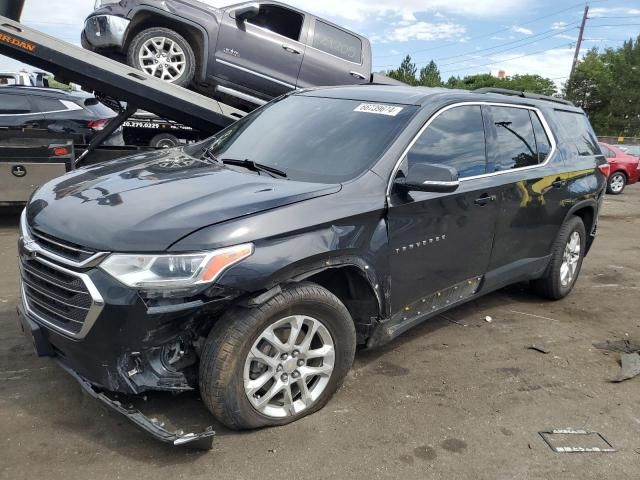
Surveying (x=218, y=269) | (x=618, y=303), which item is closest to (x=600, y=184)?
(x=618, y=303)

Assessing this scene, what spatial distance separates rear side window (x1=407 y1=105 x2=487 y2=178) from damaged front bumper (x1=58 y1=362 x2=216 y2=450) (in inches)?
76.4

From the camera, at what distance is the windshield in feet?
10.9

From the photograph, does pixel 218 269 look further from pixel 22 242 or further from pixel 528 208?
pixel 528 208

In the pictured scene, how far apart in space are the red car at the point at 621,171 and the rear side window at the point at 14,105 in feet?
46.7

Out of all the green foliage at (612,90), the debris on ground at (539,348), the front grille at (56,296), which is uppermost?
the green foliage at (612,90)

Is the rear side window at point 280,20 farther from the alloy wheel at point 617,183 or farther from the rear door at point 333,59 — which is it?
the alloy wheel at point 617,183

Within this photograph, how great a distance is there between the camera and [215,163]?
3541 millimetres

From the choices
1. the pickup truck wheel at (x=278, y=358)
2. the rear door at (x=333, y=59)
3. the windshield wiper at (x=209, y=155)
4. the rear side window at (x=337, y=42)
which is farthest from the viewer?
the rear side window at (x=337, y=42)

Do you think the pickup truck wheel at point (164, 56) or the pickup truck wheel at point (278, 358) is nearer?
the pickup truck wheel at point (278, 358)

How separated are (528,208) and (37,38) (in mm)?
5531

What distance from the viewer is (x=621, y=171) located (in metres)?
15.6

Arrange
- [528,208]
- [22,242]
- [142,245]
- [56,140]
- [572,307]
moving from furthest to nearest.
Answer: [56,140]
[572,307]
[528,208]
[22,242]
[142,245]

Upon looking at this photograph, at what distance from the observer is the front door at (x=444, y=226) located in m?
3.34

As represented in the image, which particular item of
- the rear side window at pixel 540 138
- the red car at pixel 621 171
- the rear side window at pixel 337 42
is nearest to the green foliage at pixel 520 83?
the red car at pixel 621 171
